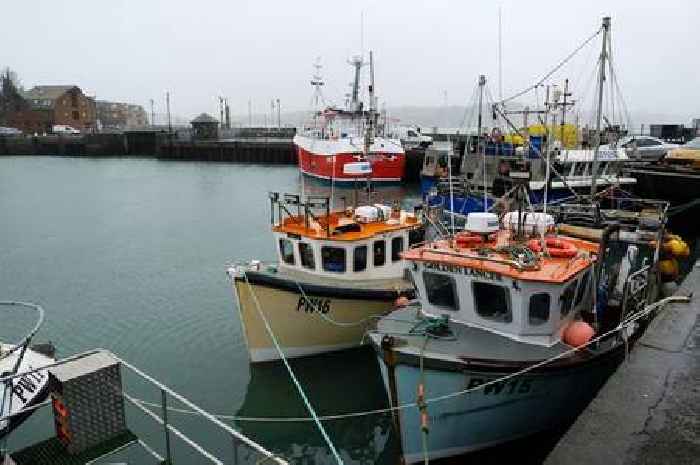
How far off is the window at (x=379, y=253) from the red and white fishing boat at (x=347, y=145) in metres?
29.0

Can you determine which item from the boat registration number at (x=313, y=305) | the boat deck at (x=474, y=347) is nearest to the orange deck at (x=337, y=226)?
the boat registration number at (x=313, y=305)

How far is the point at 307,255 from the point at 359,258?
116 centimetres

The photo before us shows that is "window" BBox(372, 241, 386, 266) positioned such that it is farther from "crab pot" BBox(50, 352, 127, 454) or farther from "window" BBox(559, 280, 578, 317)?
"crab pot" BBox(50, 352, 127, 454)

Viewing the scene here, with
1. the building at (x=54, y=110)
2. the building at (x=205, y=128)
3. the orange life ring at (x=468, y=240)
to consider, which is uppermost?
the building at (x=54, y=110)

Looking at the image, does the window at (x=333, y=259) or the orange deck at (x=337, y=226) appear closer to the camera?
the orange deck at (x=337, y=226)

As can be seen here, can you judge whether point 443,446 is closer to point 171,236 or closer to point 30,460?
point 30,460

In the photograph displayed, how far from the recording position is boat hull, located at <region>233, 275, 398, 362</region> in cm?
1205

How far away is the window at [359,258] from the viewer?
489 inches

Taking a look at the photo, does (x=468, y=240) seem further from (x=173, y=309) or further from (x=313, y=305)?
(x=173, y=309)

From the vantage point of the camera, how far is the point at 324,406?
1162cm

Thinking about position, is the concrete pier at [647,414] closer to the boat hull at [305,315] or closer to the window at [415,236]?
the boat hull at [305,315]

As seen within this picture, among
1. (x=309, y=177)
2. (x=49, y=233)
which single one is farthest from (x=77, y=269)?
(x=309, y=177)

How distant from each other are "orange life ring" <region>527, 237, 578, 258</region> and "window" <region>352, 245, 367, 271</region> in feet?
12.4

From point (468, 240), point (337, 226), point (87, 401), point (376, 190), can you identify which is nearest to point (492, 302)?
point (468, 240)
